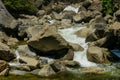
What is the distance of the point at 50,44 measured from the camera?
1626 inches

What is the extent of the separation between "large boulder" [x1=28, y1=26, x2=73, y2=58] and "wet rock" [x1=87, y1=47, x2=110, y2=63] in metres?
2.69

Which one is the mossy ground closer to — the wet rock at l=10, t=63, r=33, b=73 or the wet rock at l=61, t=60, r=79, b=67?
the wet rock at l=10, t=63, r=33, b=73

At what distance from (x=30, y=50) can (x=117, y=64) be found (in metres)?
10.2

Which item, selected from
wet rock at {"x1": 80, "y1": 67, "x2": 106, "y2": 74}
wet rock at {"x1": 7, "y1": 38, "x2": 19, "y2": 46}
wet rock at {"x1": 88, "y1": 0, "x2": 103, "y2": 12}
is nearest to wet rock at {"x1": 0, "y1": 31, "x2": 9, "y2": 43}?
wet rock at {"x1": 7, "y1": 38, "x2": 19, "y2": 46}

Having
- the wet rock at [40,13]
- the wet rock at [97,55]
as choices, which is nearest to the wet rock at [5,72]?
the wet rock at [97,55]

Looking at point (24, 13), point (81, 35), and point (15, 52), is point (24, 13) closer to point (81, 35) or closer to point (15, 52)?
point (81, 35)

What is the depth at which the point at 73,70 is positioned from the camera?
123ft

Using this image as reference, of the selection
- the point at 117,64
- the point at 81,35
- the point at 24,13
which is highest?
the point at 24,13

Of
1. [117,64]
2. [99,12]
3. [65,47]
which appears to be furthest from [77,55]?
[99,12]

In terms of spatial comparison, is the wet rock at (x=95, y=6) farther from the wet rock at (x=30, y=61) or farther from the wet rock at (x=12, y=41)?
the wet rock at (x=30, y=61)

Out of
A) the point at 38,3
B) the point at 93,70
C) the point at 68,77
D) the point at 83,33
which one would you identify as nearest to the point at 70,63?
the point at 93,70

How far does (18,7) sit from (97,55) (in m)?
28.8

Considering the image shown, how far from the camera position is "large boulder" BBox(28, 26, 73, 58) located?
135ft

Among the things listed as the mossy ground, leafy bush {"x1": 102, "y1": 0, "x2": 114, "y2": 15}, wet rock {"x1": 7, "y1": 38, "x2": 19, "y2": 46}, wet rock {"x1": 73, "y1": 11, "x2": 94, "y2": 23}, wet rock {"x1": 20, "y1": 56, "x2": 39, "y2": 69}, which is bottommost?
the mossy ground
